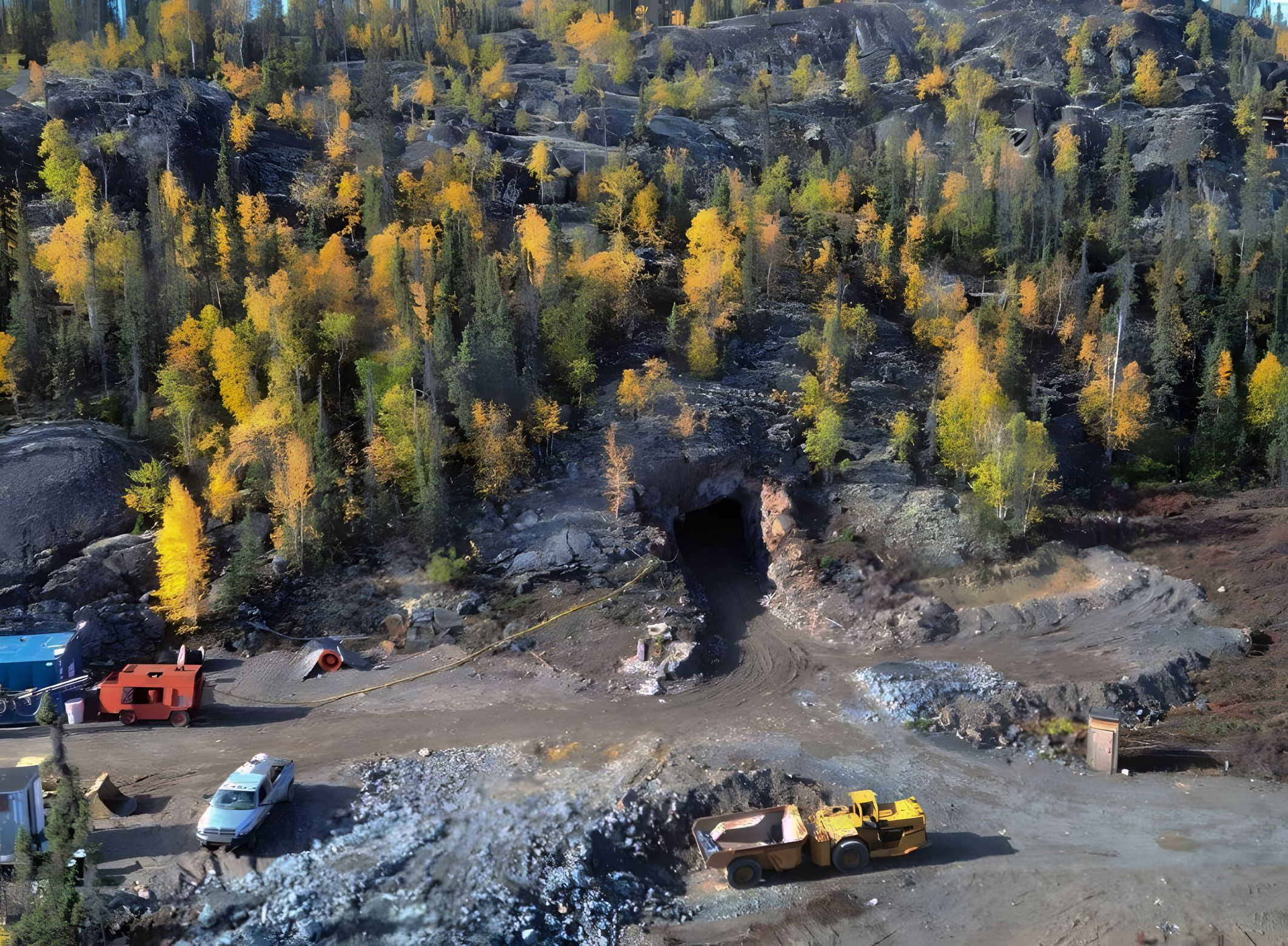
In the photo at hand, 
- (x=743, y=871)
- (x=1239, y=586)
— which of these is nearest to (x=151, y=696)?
(x=743, y=871)

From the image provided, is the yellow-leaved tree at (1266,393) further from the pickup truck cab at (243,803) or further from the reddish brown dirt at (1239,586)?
the pickup truck cab at (243,803)

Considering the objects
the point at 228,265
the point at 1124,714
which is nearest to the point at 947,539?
the point at 1124,714

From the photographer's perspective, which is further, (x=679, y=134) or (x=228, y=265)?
(x=679, y=134)

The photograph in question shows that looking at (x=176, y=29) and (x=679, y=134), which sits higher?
(x=176, y=29)

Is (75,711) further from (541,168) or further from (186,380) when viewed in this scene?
(541,168)

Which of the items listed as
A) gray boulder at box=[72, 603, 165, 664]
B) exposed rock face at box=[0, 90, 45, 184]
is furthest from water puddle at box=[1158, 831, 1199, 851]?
exposed rock face at box=[0, 90, 45, 184]

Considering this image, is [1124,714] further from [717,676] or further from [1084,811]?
[717,676]
